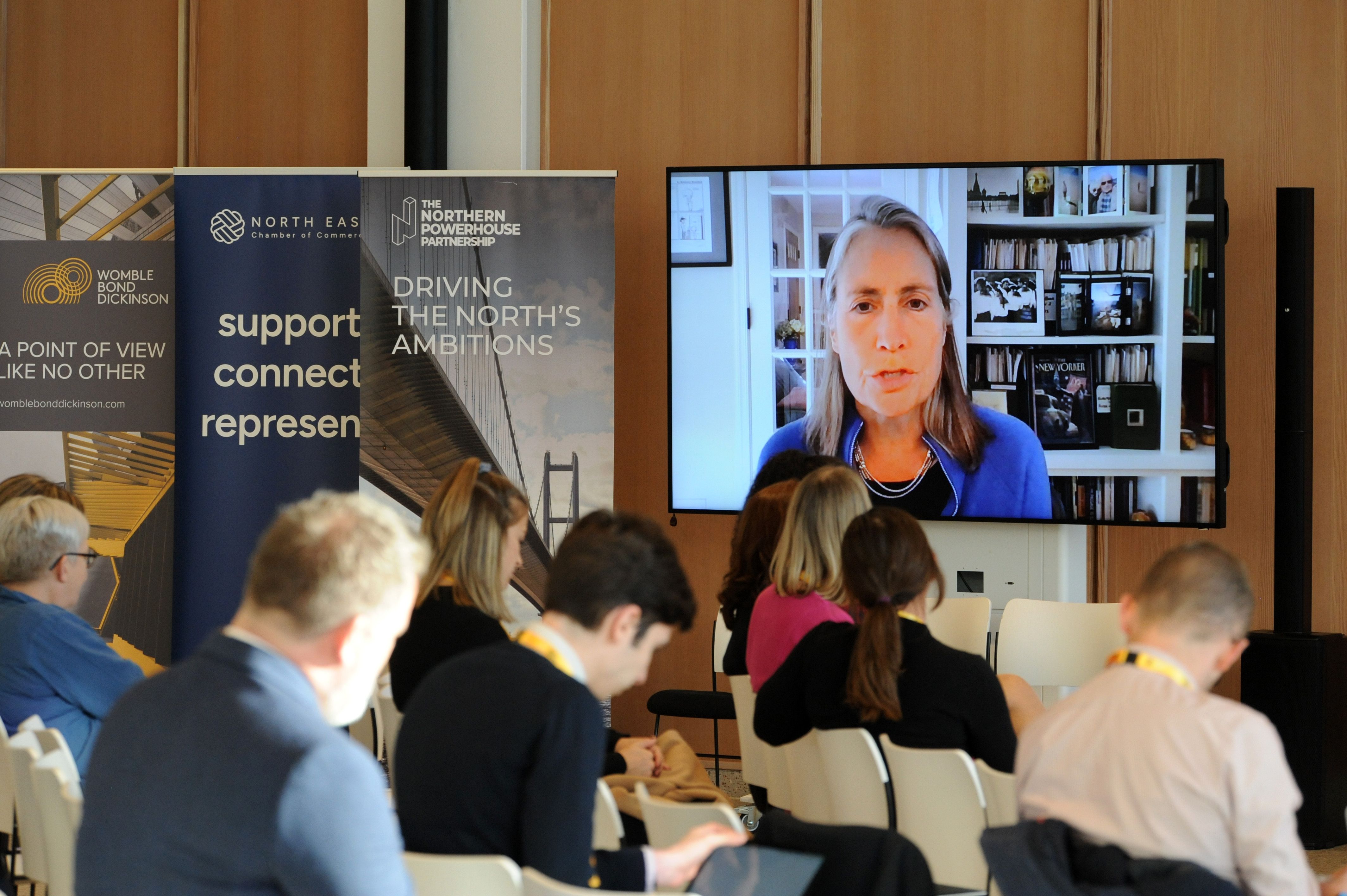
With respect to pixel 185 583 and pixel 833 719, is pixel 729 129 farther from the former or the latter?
pixel 833 719

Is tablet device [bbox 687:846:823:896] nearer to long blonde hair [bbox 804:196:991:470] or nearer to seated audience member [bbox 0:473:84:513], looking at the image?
seated audience member [bbox 0:473:84:513]

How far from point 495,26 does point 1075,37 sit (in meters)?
2.74

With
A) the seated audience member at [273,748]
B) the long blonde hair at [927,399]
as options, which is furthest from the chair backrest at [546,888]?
the long blonde hair at [927,399]

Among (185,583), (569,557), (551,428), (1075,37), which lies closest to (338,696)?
(569,557)

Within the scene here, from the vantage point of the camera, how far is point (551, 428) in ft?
18.3

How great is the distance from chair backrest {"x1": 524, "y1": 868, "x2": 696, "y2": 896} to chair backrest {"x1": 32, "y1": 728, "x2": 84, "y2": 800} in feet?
3.53

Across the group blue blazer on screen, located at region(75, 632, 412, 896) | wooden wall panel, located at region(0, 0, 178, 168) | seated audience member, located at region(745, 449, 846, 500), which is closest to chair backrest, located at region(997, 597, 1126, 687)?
seated audience member, located at region(745, 449, 846, 500)

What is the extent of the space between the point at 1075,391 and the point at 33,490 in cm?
383

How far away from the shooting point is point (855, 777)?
8.90 feet

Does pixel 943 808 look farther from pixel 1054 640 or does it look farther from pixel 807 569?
pixel 1054 640

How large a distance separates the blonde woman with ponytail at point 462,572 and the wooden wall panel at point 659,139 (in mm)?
2948

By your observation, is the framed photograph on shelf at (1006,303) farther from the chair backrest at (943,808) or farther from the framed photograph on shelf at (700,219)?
the chair backrest at (943,808)

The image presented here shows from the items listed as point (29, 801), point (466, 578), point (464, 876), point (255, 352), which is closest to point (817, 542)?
point (466, 578)

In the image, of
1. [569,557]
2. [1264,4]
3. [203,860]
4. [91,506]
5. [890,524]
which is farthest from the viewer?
[91,506]
